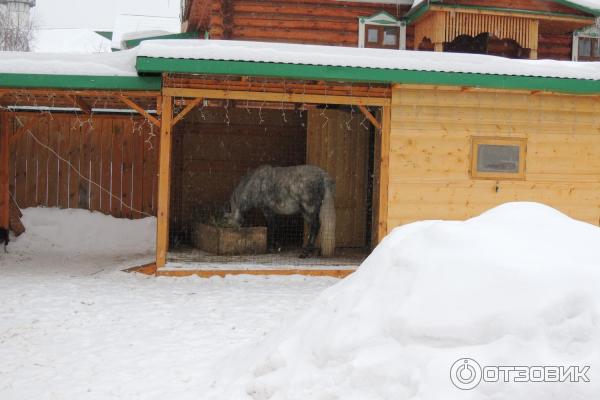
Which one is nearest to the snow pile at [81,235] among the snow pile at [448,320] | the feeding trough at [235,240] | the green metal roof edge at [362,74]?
the feeding trough at [235,240]

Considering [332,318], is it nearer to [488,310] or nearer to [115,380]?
[488,310]

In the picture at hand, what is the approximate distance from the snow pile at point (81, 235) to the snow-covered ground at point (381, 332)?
4.95m

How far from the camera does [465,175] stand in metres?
9.61

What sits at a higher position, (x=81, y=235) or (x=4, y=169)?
(x=4, y=169)

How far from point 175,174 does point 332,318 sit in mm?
8901

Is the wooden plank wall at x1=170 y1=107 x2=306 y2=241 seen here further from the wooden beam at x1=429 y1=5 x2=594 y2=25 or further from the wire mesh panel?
the wooden beam at x1=429 y1=5 x2=594 y2=25

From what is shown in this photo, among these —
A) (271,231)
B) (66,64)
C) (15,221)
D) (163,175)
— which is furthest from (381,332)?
(15,221)

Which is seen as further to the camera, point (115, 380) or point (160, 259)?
point (160, 259)

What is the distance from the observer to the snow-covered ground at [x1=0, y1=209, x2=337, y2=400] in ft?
16.0

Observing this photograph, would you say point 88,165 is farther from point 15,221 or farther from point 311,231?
point 311,231

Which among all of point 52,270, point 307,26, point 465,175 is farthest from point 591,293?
point 307,26

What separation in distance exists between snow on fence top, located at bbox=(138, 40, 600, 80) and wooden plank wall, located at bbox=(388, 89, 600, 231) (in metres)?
0.62

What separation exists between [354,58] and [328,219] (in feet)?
9.52

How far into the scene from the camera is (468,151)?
31.5ft
